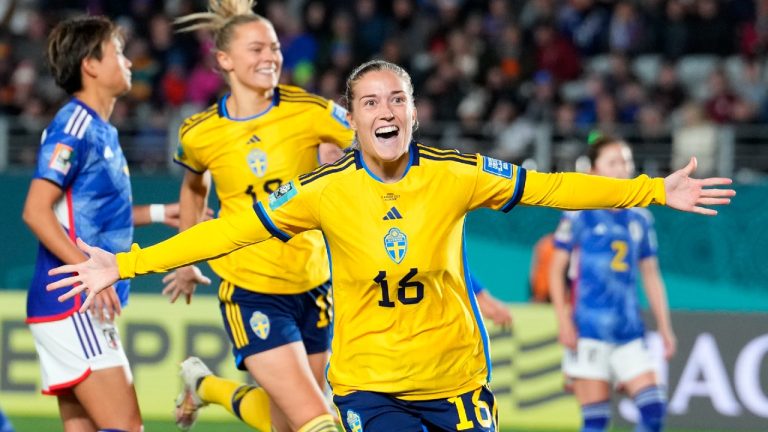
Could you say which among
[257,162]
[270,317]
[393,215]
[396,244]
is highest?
[257,162]

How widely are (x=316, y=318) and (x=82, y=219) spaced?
125 cm

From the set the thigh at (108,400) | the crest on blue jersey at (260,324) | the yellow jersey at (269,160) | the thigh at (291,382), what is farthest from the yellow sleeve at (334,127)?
the thigh at (108,400)

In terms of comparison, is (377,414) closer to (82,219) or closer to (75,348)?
(75,348)

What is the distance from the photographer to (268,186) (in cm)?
638

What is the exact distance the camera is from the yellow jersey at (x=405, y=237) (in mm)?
4957

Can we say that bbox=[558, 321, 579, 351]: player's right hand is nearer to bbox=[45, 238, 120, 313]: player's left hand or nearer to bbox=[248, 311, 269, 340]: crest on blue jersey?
bbox=[248, 311, 269, 340]: crest on blue jersey

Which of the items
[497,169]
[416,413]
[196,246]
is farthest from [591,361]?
[196,246]

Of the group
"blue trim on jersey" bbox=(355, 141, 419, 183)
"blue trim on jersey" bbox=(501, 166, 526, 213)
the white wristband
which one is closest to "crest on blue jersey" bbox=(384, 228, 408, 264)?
"blue trim on jersey" bbox=(355, 141, 419, 183)

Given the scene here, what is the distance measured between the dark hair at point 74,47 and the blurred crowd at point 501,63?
7739 mm

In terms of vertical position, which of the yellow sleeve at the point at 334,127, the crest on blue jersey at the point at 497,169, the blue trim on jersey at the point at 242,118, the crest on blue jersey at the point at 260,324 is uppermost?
the blue trim on jersey at the point at 242,118

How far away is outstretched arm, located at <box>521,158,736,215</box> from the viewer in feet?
16.1

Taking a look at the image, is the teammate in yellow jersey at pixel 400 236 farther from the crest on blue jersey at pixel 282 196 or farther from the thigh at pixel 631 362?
the thigh at pixel 631 362

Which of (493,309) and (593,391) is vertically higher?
(493,309)

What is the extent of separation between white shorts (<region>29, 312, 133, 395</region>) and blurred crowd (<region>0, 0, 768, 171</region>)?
803 centimetres
